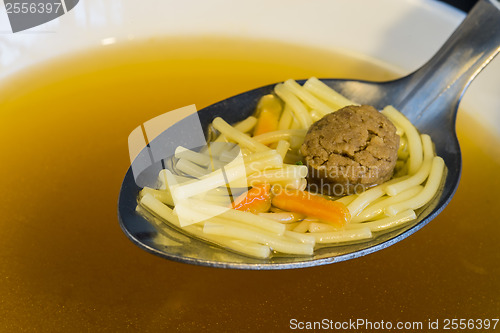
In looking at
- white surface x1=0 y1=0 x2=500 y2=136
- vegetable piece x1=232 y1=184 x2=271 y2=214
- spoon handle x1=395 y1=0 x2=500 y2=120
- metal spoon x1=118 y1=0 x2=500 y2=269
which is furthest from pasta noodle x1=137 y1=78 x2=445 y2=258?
white surface x1=0 y1=0 x2=500 y2=136

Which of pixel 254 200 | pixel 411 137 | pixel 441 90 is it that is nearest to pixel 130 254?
pixel 254 200

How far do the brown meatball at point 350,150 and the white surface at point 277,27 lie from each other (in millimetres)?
1137

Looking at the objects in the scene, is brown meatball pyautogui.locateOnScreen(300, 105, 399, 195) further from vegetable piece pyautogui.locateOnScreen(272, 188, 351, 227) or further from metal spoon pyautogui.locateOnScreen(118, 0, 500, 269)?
metal spoon pyautogui.locateOnScreen(118, 0, 500, 269)

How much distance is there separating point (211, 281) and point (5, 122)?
165cm

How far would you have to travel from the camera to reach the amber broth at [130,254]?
2189mm

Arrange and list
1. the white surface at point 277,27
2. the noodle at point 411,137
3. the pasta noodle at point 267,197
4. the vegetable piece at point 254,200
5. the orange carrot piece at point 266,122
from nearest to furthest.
A: the pasta noodle at point 267,197, the vegetable piece at point 254,200, the noodle at point 411,137, the orange carrot piece at point 266,122, the white surface at point 277,27

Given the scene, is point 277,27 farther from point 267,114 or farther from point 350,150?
point 350,150

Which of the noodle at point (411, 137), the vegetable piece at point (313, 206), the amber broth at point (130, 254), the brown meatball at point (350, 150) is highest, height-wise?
the brown meatball at point (350, 150)

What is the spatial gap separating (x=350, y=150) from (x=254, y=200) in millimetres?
468

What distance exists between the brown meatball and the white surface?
1.14 m

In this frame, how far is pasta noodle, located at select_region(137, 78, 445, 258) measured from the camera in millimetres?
2053

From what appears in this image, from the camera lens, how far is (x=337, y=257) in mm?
1998

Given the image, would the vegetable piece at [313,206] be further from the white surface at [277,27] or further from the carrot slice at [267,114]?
the white surface at [277,27]

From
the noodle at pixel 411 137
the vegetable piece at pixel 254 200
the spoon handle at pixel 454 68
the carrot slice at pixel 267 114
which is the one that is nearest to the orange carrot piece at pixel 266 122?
the carrot slice at pixel 267 114
